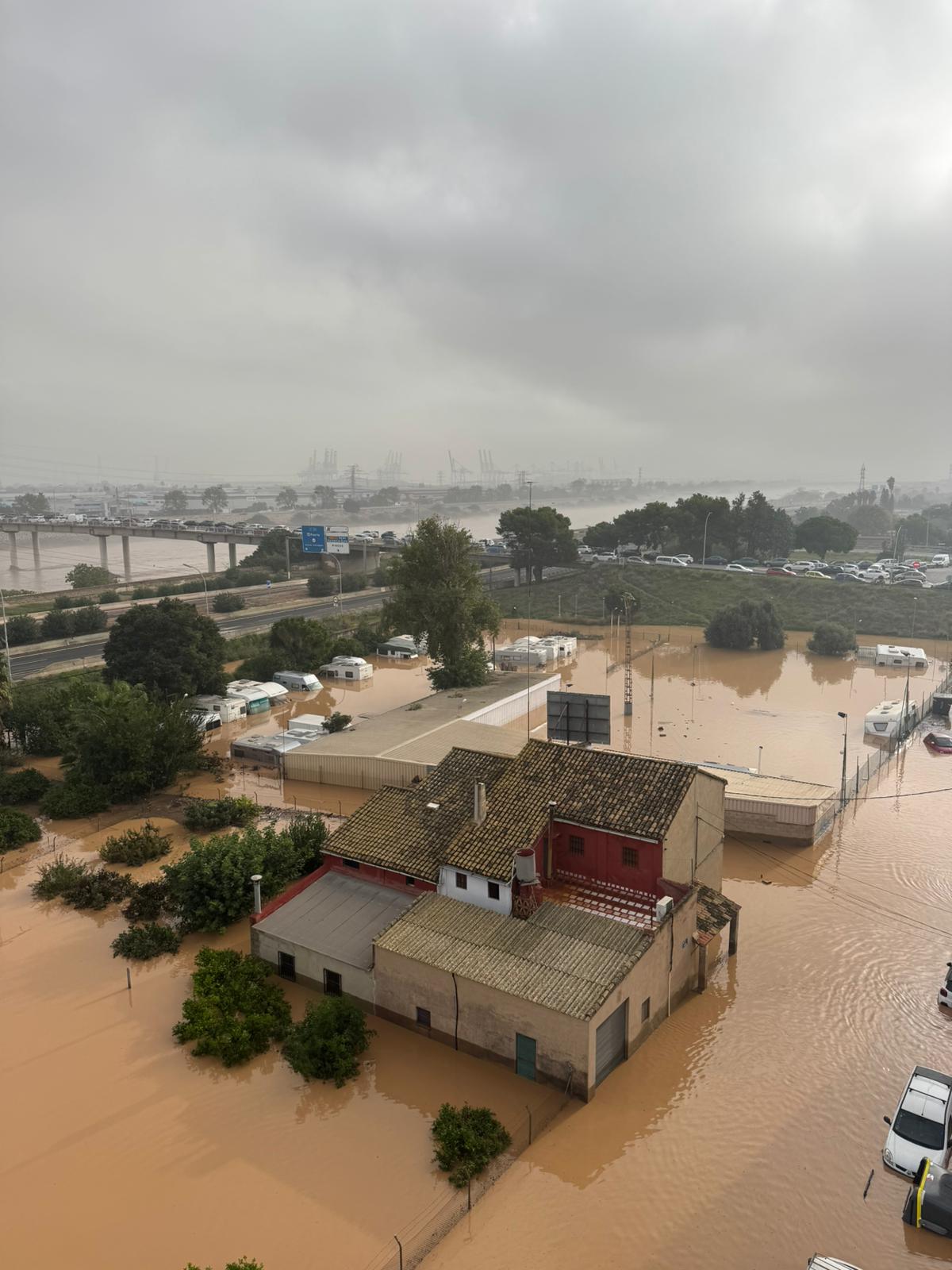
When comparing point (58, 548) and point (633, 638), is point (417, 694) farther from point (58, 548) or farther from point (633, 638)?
point (58, 548)

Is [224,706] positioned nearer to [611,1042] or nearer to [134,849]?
[134,849]

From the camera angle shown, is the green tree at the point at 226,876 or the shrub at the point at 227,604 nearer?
the green tree at the point at 226,876

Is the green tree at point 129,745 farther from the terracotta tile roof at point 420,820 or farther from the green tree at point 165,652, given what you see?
the terracotta tile roof at point 420,820

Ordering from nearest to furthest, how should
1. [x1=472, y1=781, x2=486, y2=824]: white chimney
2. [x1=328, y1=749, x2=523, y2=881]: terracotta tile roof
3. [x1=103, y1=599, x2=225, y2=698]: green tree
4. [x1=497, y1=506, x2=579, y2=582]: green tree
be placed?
[x1=472, y1=781, x2=486, y2=824]: white chimney, [x1=328, y1=749, x2=523, y2=881]: terracotta tile roof, [x1=103, y1=599, x2=225, y2=698]: green tree, [x1=497, y1=506, x2=579, y2=582]: green tree

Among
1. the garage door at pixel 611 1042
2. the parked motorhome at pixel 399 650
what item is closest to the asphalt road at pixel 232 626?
the parked motorhome at pixel 399 650

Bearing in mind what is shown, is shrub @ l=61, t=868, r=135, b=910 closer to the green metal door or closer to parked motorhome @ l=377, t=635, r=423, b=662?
the green metal door

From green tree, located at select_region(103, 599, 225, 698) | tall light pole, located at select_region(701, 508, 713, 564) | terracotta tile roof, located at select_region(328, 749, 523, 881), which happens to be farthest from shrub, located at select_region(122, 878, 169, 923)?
tall light pole, located at select_region(701, 508, 713, 564)
